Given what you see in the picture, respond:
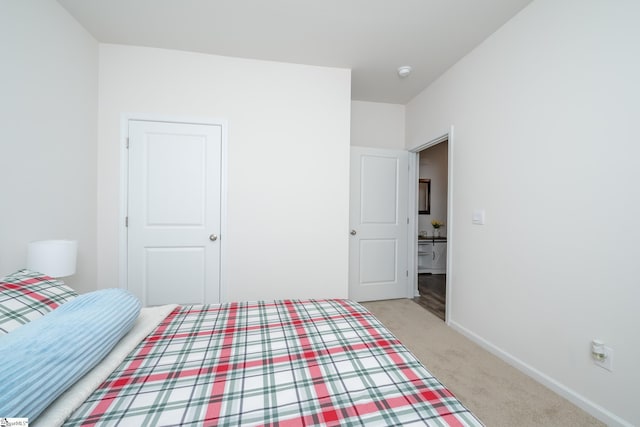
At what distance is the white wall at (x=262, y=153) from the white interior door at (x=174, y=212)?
13 cm

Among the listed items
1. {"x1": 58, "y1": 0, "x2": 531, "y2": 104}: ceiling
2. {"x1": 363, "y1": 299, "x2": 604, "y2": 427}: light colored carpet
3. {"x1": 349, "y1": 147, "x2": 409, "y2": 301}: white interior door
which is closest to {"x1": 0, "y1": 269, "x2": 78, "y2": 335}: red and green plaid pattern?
{"x1": 58, "y1": 0, "x2": 531, "y2": 104}: ceiling

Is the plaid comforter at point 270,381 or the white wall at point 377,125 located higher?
the white wall at point 377,125

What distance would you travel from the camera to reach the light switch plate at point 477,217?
2.27m

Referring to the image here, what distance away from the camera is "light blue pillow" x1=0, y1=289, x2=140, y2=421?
1.98 ft

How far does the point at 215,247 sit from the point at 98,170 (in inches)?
48.8

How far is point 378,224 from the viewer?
3363 millimetres

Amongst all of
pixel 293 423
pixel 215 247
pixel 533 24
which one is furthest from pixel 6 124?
pixel 533 24

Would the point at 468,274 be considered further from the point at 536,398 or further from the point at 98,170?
the point at 98,170

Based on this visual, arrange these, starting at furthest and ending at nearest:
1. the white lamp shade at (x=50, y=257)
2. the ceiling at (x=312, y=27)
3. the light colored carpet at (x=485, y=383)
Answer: the ceiling at (x=312, y=27), the white lamp shade at (x=50, y=257), the light colored carpet at (x=485, y=383)

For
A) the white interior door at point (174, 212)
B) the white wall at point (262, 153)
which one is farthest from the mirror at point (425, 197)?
the white interior door at point (174, 212)

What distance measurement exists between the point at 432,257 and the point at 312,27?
429cm

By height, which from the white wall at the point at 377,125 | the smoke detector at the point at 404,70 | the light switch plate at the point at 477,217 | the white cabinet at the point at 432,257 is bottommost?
the white cabinet at the point at 432,257

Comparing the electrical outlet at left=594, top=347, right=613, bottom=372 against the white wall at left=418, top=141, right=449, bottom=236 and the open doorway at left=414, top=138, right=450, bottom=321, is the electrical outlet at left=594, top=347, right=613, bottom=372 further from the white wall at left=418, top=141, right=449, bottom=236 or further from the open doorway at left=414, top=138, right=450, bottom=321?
the white wall at left=418, top=141, right=449, bottom=236

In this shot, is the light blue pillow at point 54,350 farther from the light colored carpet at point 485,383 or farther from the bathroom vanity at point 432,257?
the bathroom vanity at point 432,257
